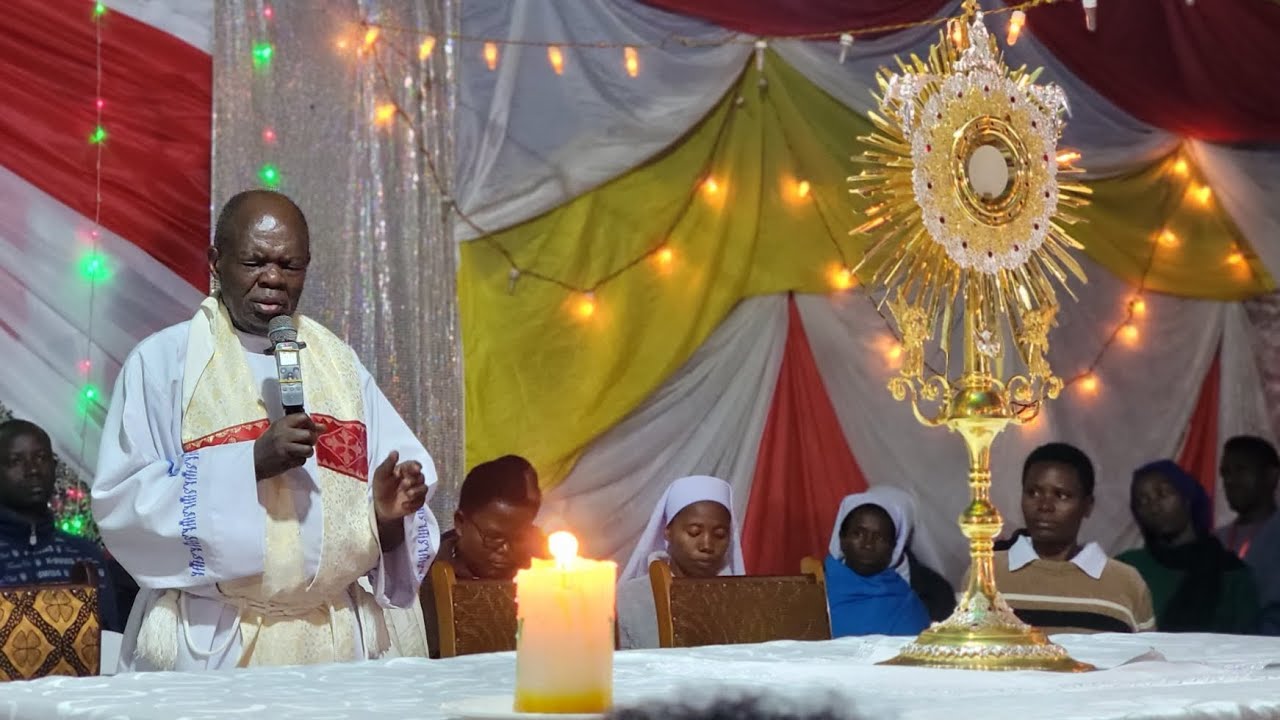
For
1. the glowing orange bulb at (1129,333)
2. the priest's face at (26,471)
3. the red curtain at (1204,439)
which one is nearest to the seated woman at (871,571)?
the glowing orange bulb at (1129,333)

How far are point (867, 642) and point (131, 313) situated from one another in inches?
121

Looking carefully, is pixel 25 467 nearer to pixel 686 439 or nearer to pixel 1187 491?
pixel 686 439

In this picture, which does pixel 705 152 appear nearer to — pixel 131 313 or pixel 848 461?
pixel 848 461

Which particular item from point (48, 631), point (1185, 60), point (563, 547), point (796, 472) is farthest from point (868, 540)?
point (563, 547)

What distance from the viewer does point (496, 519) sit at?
5512mm

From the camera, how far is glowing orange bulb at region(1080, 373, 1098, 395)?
24.4 feet

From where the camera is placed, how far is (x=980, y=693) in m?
2.12

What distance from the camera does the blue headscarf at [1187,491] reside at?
693 cm

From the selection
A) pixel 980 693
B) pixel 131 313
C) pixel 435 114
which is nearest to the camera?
pixel 980 693

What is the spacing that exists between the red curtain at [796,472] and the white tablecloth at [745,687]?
3842 millimetres

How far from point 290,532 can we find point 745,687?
1.81 meters

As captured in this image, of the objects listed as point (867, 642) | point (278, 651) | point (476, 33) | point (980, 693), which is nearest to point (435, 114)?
point (476, 33)

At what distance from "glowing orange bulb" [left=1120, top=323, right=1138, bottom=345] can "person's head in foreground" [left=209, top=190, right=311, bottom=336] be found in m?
4.86

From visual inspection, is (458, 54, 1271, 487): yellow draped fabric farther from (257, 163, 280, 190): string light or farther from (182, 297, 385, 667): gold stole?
(182, 297, 385, 667): gold stole
